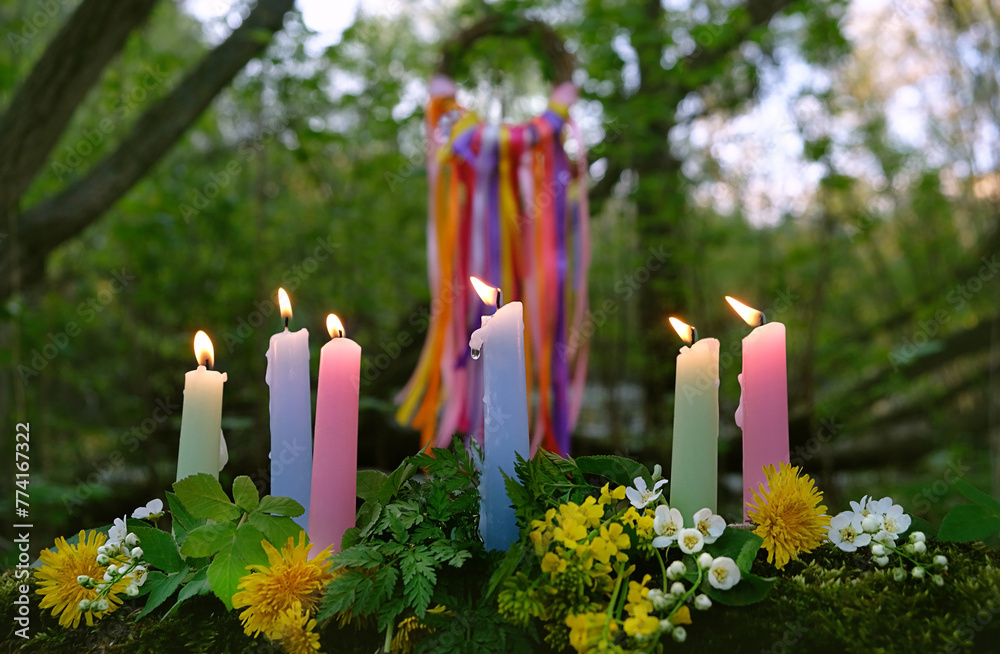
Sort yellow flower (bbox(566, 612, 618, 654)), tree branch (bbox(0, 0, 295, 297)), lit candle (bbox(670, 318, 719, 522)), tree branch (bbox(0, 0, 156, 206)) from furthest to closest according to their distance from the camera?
tree branch (bbox(0, 0, 295, 297))
tree branch (bbox(0, 0, 156, 206))
lit candle (bbox(670, 318, 719, 522))
yellow flower (bbox(566, 612, 618, 654))

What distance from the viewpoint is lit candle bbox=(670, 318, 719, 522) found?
0.63 m

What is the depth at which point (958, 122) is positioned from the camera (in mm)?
3725

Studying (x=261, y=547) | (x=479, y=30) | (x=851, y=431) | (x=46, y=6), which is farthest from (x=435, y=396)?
(x=46, y=6)

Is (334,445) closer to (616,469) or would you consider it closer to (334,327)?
(334,327)

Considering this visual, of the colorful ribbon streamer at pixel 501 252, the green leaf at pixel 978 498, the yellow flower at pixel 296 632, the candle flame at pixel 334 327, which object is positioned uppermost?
the colorful ribbon streamer at pixel 501 252

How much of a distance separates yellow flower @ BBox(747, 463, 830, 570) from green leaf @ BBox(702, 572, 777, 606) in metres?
0.06

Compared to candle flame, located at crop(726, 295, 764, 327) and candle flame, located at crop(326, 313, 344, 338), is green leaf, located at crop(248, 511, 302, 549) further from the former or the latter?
candle flame, located at crop(726, 295, 764, 327)

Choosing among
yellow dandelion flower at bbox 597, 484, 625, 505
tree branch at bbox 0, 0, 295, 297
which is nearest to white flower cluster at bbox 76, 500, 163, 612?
yellow dandelion flower at bbox 597, 484, 625, 505

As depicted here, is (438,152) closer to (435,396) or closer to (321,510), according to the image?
(435,396)

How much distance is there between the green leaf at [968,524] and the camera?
2.02 feet

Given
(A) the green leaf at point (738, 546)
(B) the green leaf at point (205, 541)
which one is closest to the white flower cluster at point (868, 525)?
(A) the green leaf at point (738, 546)

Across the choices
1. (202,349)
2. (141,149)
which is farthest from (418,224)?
(202,349)

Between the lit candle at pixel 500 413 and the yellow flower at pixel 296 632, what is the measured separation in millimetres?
170

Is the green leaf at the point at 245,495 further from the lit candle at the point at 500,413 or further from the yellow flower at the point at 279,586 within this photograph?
the lit candle at the point at 500,413
